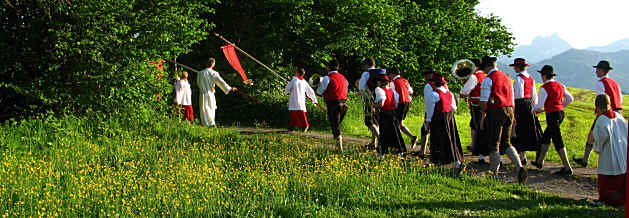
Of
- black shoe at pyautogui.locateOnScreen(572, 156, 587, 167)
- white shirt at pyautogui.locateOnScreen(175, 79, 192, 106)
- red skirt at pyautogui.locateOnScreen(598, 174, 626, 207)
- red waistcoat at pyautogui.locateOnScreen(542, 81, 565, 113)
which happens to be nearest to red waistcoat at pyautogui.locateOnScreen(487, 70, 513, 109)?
red waistcoat at pyautogui.locateOnScreen(542, 81, 565, 113)

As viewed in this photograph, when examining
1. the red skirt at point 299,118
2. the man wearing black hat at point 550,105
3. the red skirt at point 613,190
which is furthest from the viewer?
the red skirt at point 299,118

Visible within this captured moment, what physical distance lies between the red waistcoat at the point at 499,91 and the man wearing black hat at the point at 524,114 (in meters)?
1.45

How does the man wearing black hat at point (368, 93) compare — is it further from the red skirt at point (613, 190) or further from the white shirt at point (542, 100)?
the red skirt at point (613, 190)

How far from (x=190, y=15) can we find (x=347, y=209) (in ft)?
25.2

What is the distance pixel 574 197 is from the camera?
270 inches

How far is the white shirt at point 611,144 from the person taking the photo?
6180 mm

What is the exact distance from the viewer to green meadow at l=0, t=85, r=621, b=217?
19.1ft

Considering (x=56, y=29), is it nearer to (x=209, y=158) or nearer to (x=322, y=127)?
(x=209, y=158)

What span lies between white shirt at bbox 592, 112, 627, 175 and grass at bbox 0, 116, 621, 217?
0.58 m

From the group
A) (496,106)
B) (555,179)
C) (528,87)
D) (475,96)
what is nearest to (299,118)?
(475,96)

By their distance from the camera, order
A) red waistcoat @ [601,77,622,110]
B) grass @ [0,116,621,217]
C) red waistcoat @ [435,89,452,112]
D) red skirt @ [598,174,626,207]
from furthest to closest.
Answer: red waistcoat @ [435,89,452,112], red waistcoat @ [601,77,622,110], red skirt @ [598,174,626,207], grass @ [0,116,621,217]

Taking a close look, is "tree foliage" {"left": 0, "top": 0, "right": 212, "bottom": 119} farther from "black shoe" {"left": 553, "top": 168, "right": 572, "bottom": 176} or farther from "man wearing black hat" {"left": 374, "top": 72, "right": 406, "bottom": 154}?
"black shoe" {"left": 553, "top": 168, "right": 572, "bottom": 176}

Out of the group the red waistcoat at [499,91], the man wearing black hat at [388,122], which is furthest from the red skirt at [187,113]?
the red waistcoat at [499,91]

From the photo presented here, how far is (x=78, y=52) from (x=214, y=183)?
4.74 meters
